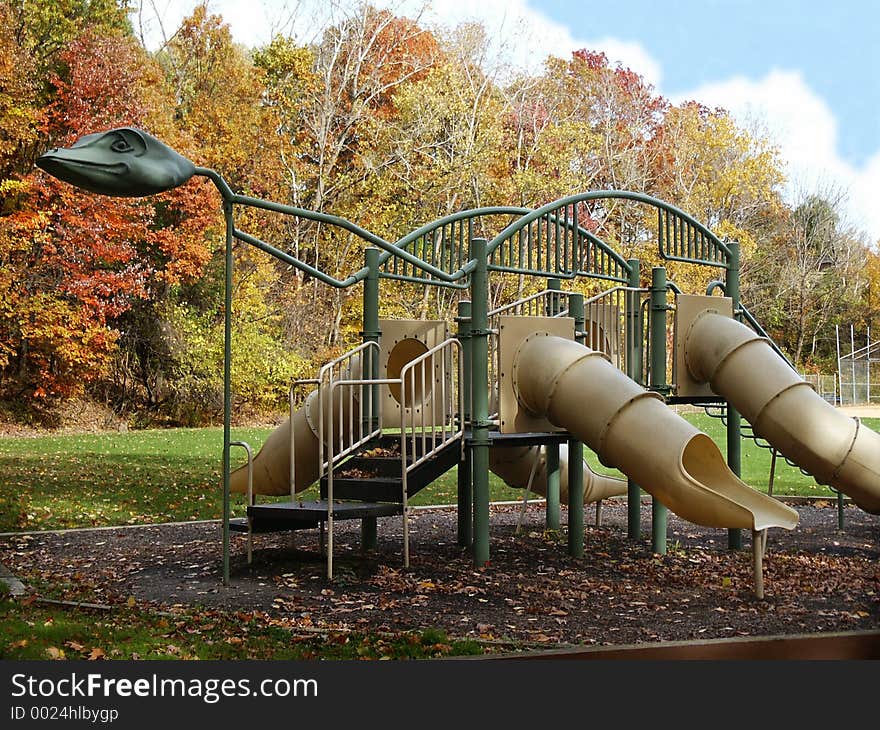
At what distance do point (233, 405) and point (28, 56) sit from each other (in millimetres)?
10886

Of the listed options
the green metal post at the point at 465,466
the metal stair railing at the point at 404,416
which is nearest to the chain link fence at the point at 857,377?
the green metal post at the point at 465,466

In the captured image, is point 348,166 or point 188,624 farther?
point 348,166

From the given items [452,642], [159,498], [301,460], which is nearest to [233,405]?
[159,498]

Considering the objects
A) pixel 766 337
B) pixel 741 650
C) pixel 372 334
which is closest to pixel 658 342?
pixel 766 337

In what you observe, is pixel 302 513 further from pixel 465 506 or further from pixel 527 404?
pixel 465 506

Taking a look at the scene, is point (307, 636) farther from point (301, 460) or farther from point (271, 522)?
point (301, 460)

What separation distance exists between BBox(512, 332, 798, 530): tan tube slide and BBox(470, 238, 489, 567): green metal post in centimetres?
35

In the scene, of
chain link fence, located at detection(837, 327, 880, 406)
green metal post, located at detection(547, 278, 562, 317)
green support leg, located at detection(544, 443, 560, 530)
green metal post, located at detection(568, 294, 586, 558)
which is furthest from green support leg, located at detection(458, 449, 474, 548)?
chain link fence, located at detection(837, 327, 880, 406)

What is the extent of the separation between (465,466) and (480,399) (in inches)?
52.2

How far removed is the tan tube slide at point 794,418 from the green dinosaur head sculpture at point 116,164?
5.44m

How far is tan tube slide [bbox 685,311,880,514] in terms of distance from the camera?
9.41 meters

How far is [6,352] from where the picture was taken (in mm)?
25594

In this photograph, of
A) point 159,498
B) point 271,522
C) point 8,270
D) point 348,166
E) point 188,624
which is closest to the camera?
point 188,624

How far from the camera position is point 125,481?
51.6 ft
